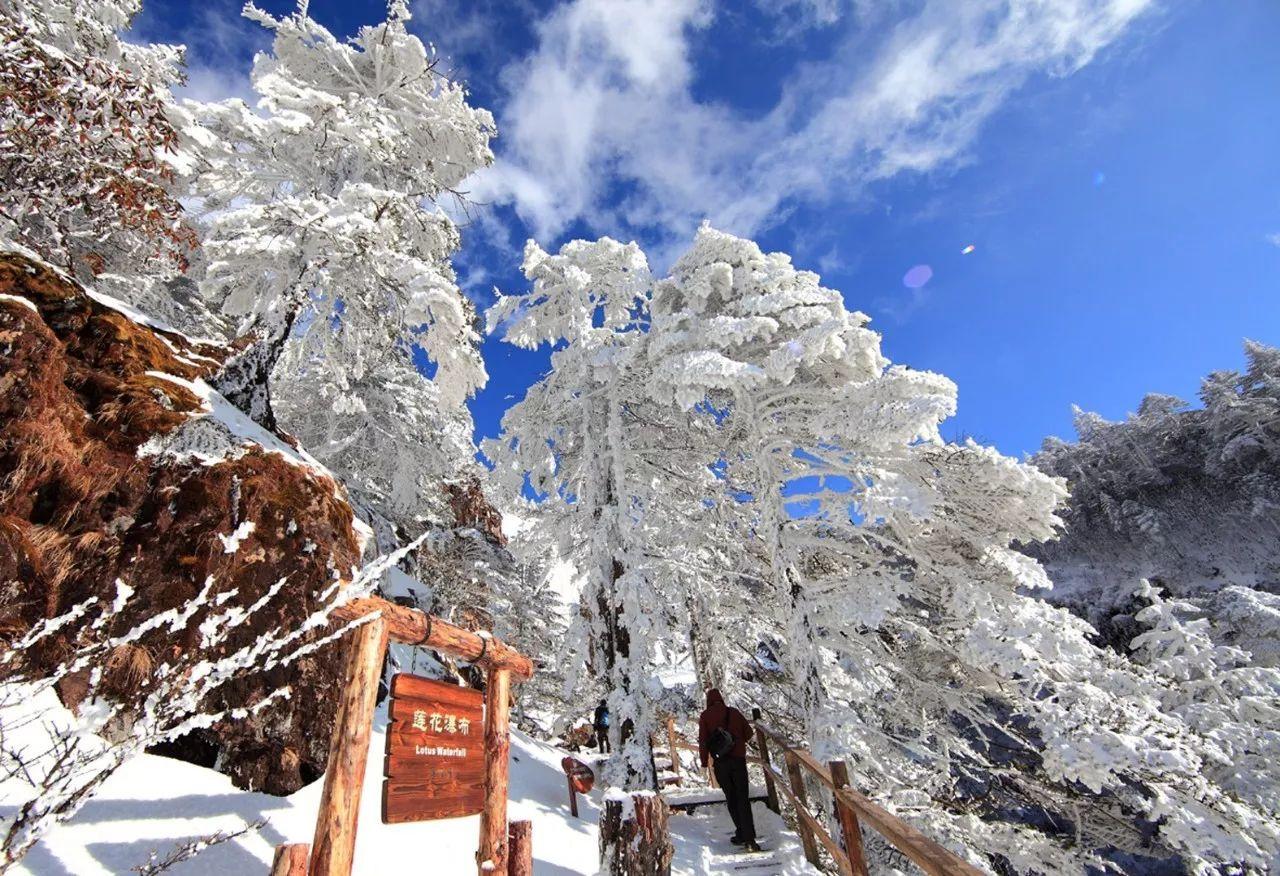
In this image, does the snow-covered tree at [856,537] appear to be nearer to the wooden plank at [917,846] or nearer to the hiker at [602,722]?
the hiker at [602,722]

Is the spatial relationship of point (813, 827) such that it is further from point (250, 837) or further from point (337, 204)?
point (337, 204)

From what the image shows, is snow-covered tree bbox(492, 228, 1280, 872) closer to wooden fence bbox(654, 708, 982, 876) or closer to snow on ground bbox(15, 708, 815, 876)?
wooden fence bbox(654, 708, 982, 876)

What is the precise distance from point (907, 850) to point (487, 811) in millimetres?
3007

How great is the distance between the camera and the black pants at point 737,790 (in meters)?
7.49

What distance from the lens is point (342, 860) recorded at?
10.6 ft

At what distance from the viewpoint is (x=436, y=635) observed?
4.41 metres

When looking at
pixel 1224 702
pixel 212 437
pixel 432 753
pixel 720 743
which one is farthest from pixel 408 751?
pixel 1224 702

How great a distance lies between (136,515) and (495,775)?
408 cm

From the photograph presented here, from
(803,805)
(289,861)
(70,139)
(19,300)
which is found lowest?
(803,805)

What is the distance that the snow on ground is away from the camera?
3834mm

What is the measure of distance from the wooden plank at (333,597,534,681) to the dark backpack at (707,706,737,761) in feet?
11.3

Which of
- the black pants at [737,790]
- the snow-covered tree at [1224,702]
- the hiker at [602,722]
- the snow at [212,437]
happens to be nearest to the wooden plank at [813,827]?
the black pants at [737,790]

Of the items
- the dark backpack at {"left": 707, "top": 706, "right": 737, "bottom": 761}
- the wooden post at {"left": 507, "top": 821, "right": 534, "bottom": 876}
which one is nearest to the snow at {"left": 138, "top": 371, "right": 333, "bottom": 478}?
the wooden post at {"left": 507, "top": 821, "right": 534, "bottom": 876}

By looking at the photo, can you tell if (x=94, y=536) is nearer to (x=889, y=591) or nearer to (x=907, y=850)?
(x=907, y=850)
